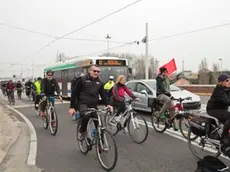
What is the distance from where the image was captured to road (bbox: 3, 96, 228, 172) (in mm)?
5387

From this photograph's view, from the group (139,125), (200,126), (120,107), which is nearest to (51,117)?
(120,107)

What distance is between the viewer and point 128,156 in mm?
6168

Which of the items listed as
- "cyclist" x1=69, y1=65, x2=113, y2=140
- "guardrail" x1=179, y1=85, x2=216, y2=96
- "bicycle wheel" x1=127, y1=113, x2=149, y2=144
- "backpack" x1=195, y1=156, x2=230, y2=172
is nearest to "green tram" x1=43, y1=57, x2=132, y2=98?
"guardrail" x1=179, y1=85, x2=216, y2=96

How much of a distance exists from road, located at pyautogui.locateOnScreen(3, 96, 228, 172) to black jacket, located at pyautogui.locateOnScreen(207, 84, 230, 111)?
113 centimetres

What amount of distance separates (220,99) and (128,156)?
2.14m

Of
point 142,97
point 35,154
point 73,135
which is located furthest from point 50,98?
point 142,97

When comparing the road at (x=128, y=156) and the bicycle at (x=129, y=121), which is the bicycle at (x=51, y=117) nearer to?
the road at (x=128, y=156)

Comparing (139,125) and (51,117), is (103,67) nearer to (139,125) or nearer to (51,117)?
(51,117)

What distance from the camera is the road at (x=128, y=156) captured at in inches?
212

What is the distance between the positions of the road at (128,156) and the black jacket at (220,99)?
1128mm

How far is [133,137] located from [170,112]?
144cm

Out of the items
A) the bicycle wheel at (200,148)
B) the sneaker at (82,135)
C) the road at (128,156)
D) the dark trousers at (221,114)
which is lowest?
the road at (128,156)

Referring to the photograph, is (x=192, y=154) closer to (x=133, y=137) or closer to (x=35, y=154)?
(x=133, y=137)

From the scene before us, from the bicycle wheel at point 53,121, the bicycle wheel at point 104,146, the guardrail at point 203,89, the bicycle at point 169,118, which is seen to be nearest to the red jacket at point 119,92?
the bicycle at point 169,118
